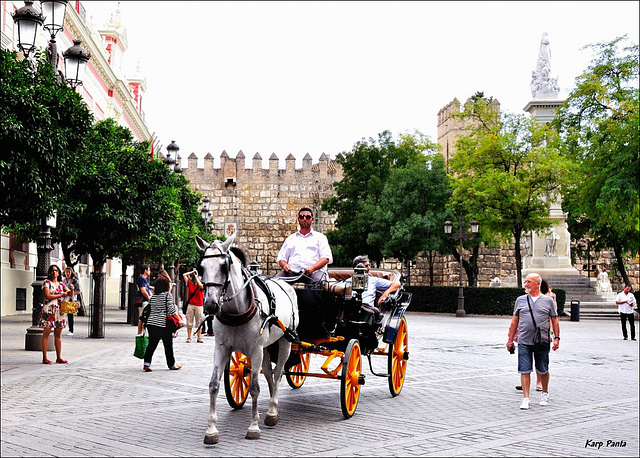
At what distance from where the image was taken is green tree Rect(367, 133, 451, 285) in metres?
40.2

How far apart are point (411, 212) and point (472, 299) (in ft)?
24.7

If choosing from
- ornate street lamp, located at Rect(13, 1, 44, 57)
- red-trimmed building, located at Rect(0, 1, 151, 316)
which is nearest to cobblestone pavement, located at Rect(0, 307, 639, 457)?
ornate street lamp, located at Rect(13, 1, 44, 57)

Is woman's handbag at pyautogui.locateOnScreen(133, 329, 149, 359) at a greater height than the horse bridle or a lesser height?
lesser

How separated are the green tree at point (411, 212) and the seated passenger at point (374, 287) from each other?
98.4 ft

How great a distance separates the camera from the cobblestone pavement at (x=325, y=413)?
6543 mm

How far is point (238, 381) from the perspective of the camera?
8.43m

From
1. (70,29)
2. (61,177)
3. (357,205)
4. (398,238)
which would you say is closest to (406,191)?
(398,238)

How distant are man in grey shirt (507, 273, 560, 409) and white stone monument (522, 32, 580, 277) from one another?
90.1ft

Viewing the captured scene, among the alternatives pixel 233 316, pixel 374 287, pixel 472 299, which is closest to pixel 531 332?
pixel 374 287

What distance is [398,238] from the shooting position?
40.5 metres

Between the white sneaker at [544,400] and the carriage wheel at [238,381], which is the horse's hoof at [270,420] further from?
the white sneaker at [544,400]

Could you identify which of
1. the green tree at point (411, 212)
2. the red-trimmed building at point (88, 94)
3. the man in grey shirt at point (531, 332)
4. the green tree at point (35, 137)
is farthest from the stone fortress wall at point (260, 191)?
the man in grey shirt at point (531, 332)

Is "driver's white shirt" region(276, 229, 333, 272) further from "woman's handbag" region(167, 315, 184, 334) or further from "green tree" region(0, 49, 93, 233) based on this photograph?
"green tree" region(0, 49, 93, 233)

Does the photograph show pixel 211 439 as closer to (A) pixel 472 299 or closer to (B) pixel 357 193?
(A) pixel 472 299
